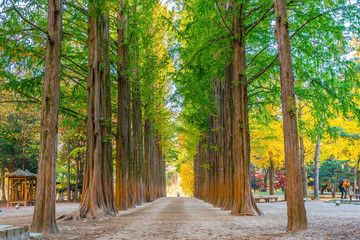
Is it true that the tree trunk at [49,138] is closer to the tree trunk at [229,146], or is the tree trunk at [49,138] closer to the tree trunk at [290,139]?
the tree trunk at [290,139]

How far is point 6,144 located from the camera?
36375 millimetres

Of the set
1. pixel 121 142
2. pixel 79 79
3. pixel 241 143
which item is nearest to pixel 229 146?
pixel 241 143

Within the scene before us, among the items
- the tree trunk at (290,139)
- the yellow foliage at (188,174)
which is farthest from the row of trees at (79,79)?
the yellow foliage at (188,174)

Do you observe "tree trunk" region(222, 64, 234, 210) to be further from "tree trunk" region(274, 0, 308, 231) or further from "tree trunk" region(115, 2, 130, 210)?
"tree trunk" region(274, 0, 308, 231)

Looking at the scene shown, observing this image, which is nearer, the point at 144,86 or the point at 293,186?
the point at 293,186

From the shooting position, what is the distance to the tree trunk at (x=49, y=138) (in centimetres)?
876

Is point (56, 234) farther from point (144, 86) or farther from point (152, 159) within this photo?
point (152, 159)

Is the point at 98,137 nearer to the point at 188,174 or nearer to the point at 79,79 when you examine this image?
the point at 79,79

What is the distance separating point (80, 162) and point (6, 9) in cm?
2809

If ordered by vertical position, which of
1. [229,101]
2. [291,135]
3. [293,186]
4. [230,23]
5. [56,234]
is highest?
[230,23]

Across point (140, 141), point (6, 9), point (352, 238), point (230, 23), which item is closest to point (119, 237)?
point (352, 238)

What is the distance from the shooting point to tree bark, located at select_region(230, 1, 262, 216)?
45.6 ft

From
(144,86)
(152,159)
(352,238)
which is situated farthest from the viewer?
(152,159)

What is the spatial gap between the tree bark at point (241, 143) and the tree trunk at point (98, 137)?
5317 mm
